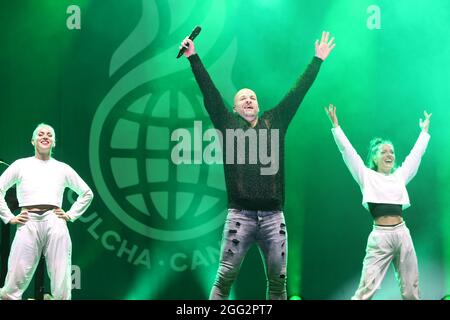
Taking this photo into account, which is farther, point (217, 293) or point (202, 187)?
point (202, 187)

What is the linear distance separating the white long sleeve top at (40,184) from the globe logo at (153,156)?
0.88m

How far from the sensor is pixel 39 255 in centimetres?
586

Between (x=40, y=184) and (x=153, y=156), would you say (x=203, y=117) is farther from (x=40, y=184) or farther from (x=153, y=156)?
(x=40, y=184)

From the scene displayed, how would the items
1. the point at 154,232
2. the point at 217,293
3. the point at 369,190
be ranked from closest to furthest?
the point at 217,293 < the point at 369,190 < the point at 154,232

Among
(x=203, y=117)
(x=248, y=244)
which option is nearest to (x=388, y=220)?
(x=248, y=244)

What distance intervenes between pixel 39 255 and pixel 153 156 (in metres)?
1.66

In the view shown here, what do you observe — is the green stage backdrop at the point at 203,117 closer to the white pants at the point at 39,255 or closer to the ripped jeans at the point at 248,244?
the white pants at the point at 39,255

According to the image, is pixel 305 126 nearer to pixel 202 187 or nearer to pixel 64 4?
pixel 202 187

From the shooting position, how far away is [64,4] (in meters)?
7.07

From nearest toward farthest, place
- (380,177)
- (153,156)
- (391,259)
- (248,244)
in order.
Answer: (248,244) < (391,259) < (380,177) < (153,156)

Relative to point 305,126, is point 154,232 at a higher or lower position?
lower

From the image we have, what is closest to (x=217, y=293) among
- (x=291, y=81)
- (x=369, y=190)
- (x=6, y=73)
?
(x=369, y=190)

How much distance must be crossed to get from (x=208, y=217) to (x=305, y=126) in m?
1.35

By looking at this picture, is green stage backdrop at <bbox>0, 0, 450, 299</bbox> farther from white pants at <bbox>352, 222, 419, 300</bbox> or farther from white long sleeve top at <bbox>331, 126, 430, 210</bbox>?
white pants at <bbox>352, 222, 419, 300</bbox>
